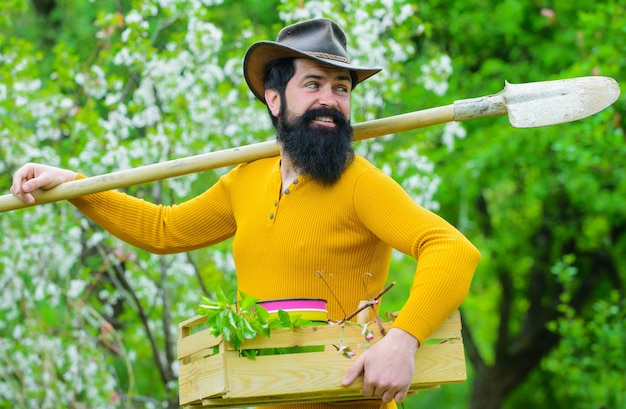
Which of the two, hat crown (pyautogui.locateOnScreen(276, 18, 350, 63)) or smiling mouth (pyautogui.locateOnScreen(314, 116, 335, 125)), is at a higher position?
hat crown (pyautogui.locateOnScreen(276, 18, 350, 63))

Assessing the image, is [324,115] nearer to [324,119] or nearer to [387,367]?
[324,119]

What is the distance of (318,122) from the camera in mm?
3412

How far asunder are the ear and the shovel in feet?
0.40

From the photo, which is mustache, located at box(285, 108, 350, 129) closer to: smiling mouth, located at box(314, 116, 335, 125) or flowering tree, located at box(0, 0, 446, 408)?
smiling mouth, located at box(314, 116, 335, 125)

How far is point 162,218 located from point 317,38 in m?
0.89

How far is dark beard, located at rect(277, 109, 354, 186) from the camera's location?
3.31 m

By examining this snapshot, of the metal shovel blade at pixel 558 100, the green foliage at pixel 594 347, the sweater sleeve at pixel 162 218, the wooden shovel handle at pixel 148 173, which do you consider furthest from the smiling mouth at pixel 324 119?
the green foliage at pixel 594 347

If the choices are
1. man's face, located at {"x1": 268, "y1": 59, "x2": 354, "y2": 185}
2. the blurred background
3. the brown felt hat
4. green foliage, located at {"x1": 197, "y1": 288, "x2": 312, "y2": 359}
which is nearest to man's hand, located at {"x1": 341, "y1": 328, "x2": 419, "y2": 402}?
green foliage, located at {"x1": 197, "y1": 288, "x2": 312, "y2": 359}

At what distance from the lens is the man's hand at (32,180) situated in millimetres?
3527

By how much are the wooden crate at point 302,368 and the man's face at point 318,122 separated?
0.65m

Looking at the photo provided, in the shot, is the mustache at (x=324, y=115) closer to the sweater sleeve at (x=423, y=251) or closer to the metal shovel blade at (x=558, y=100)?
the sweater sleeve at (x=423, y=251)

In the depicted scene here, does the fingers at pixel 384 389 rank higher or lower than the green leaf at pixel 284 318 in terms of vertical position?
lower

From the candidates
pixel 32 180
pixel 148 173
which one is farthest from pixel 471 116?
pixel 32 180

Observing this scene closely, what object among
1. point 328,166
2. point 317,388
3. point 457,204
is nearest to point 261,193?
point 328,166
